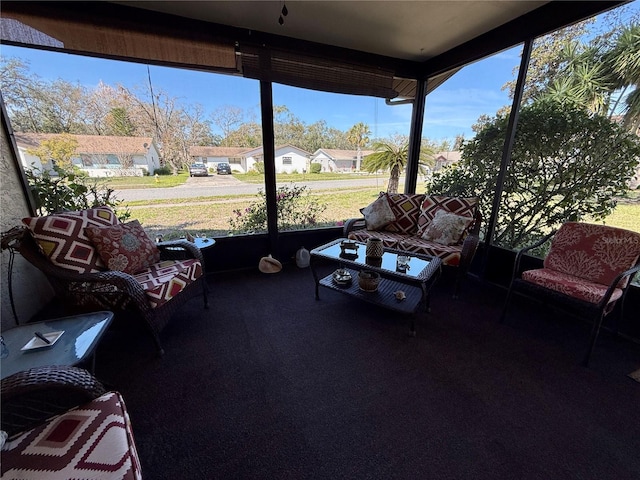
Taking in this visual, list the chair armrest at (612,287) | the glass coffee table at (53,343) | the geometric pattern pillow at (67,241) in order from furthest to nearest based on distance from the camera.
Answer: the geometric pattern pillow at (67,241) < the chair armrest at (612,287) < the glass coffee table at (53,343)

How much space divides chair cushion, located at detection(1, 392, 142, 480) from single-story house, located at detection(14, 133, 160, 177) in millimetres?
2333

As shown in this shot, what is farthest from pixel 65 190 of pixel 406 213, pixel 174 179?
pixel 406 213

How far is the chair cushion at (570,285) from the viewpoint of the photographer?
5.48ft

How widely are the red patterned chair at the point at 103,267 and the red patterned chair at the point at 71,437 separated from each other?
0.71m

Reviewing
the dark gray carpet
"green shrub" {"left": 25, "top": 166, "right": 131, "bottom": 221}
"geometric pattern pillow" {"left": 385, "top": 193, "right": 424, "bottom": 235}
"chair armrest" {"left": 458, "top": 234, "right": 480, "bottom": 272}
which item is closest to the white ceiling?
"green shrub" {"left": 25, "top": 166, "right": 131, "bottom": 221}

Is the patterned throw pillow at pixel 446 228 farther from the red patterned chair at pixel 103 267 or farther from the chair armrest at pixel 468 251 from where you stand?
the red patterned chair at pixel 103 267

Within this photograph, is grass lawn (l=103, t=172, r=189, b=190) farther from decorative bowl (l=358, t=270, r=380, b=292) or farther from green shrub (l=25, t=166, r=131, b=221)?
decorative bowl (l=358, t=270, r=380, b=292)

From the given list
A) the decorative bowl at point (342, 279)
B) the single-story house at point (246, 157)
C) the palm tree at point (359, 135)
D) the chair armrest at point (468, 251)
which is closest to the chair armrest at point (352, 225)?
the decorative bowl at point (342, 279)

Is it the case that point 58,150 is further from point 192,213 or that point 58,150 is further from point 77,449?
point 77,449

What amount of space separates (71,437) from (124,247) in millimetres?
1396

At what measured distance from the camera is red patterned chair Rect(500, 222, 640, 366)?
166cm

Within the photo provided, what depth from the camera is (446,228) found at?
8.89 ft

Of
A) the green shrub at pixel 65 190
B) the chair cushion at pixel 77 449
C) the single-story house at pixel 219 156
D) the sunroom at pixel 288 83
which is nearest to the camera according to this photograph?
the chair cushion at pixel 77 449

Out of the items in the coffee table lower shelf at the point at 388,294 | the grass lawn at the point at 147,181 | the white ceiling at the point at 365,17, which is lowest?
the coffee table lower shelf at the point at 388,294
